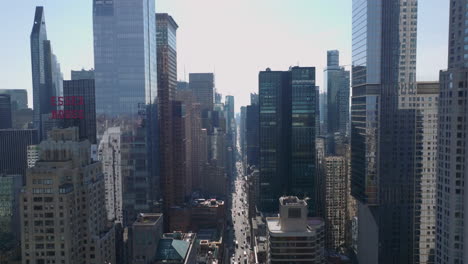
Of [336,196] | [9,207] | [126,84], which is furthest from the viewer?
[336,196]

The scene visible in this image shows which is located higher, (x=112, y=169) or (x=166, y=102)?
(x=166, y=102)

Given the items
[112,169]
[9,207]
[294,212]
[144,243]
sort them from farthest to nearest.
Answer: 1. [9,207]
2. [112,169]
3. [144,243]
4. [294,212]

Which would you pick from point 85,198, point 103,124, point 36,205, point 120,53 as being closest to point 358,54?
point 120,53

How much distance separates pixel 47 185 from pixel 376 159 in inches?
3573

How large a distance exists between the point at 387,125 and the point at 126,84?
267 feet

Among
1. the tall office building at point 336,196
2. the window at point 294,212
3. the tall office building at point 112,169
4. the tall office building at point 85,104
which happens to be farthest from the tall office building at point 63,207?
the tall office building at point 336,196

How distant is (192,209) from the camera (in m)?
182

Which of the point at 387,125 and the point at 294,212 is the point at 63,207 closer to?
the point at 294,212

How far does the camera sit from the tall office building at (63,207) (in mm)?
68938

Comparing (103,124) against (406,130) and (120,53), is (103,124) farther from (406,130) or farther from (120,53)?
(406,130)

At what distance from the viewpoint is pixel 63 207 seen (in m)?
69.0

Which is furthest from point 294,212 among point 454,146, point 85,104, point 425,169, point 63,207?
point 85,104

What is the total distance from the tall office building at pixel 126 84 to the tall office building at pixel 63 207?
42.5 metres

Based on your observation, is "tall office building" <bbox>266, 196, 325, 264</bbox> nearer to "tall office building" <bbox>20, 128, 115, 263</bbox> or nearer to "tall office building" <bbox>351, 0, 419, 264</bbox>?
"tall office building" <bbox>20, 128, 115, 263</bbox>
